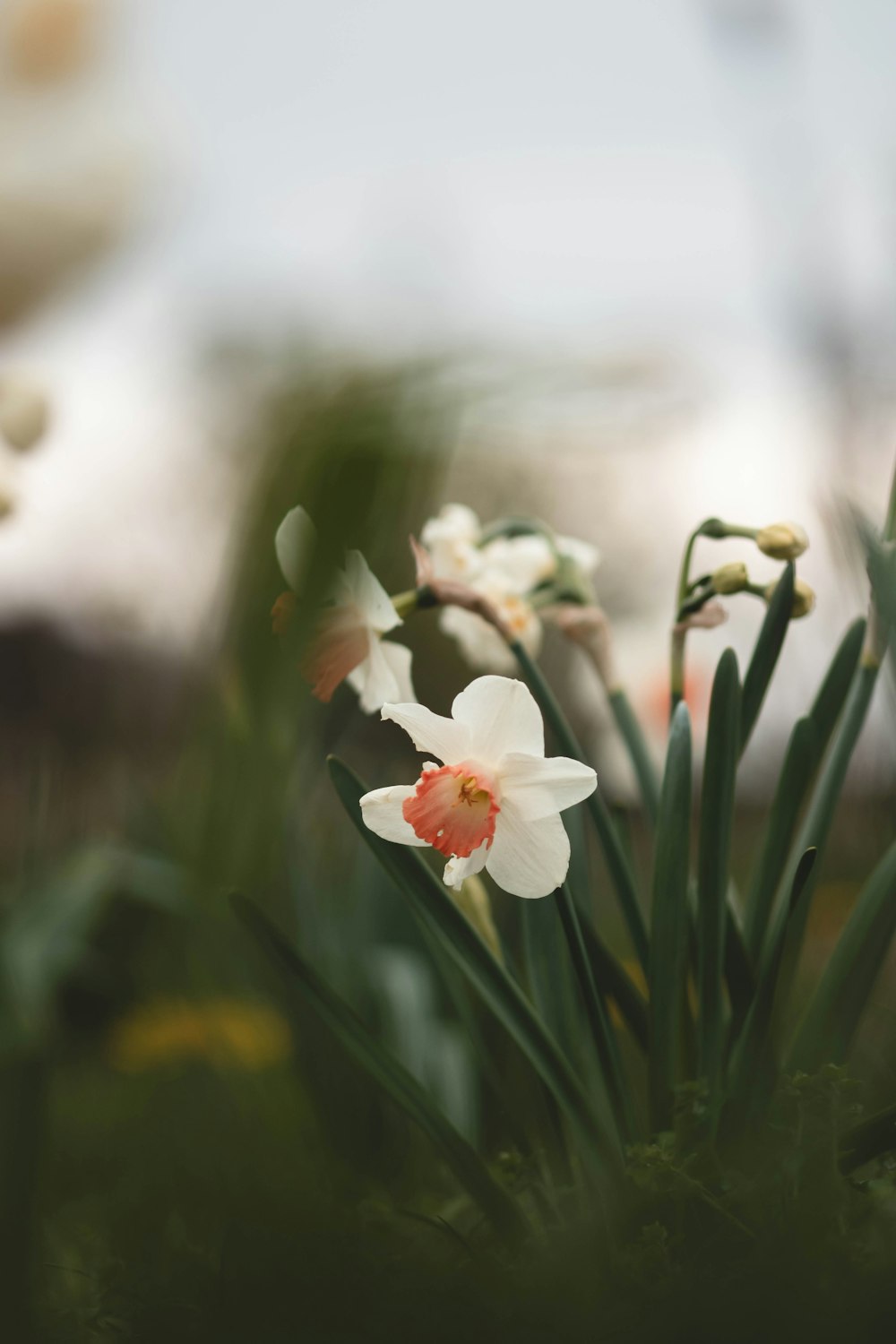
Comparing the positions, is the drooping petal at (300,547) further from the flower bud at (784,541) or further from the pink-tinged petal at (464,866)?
the flower bud at (784,541)

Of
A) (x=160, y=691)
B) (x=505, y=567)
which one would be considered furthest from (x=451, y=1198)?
(x=160, y=691)

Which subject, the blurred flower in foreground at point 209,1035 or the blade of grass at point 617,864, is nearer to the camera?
the blurred flower in foreground at point 209,1035

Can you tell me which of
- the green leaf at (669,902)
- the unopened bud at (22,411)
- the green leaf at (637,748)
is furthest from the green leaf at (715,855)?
the unopened bud at (22,411)

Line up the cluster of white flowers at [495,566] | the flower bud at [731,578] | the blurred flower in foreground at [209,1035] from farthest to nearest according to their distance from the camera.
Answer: the cluster of white flowers at [495,566], the flower bud at [731,578], the blurred flower in foreground at [209,1035]

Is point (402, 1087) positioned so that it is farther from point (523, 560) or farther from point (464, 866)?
point (523, 560)

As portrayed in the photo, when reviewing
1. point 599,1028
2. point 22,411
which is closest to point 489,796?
point 599,1028

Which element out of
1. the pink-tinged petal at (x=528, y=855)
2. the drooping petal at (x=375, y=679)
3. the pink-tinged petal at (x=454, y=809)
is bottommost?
the pink-tinged petal at (x=528, y=855)
